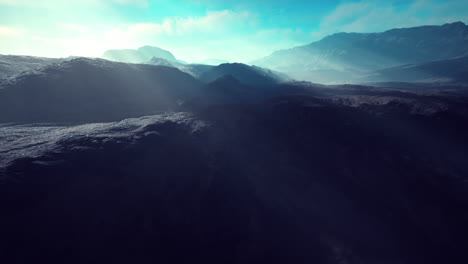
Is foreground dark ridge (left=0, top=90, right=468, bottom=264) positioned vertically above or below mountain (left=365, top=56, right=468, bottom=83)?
below

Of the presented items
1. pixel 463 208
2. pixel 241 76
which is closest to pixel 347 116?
pixel 463 208

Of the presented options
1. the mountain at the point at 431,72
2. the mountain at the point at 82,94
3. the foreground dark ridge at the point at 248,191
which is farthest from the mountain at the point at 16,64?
the mountain at the point at 431,72

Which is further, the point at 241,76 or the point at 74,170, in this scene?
the point at 241,76

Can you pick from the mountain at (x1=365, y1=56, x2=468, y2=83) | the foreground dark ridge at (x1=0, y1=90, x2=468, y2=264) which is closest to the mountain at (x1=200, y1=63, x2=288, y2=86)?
the foreground dark ridge at (x1=0, y1=90, x2=468, y2=264)

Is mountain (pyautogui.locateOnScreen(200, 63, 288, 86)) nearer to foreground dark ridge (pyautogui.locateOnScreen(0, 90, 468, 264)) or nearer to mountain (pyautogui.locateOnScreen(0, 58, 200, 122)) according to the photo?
mountain (pyautogui.locateOnScreen(0, 58, 200, 122))

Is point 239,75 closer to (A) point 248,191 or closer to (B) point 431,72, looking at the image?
(A) point 248,191

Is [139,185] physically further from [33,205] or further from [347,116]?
[347,116]
